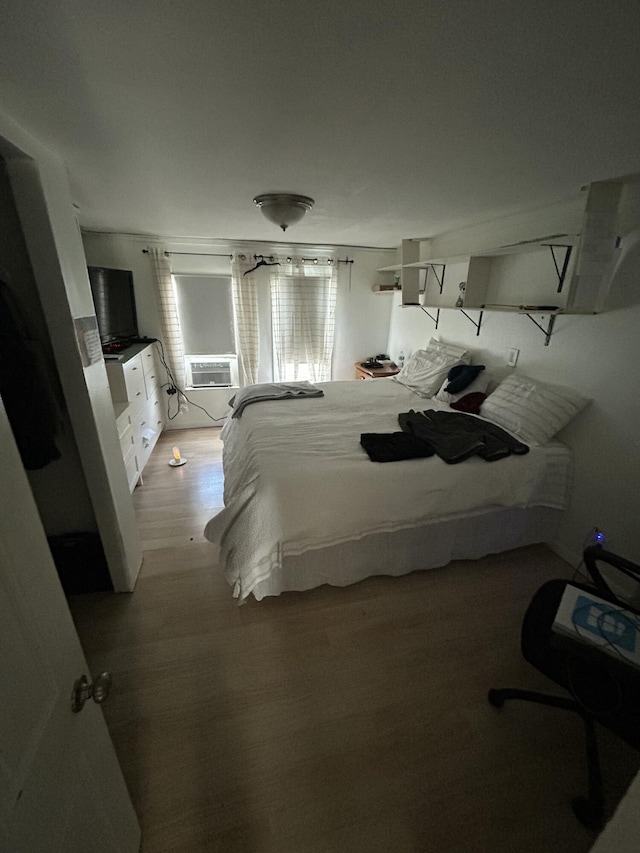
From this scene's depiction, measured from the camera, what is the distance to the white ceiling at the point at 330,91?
2.42 ft

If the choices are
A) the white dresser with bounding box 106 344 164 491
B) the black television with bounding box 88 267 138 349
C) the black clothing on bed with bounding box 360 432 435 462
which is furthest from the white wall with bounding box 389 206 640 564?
the black television with bounding box 88 267 138 349

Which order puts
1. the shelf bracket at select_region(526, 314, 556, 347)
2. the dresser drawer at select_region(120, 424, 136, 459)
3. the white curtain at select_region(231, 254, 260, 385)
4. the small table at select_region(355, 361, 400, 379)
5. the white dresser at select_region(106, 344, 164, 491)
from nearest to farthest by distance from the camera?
the shelf bracket at select_region(526, 314, 556, 347), the dresser drawer at select_region(120, 424, 136, 459), the white dresser at select_region(106, 344, 164, 491), the white curtain at select_region(231, 254, 260, 385), the small table at select_region(355, 361, 400, 379)

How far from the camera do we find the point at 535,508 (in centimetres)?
215

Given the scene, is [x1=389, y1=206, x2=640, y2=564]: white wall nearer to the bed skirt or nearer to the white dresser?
the bed skirt

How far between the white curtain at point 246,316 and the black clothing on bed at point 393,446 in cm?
244

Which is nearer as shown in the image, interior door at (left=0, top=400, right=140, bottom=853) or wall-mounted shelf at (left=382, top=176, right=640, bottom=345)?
interior door at (left=0, top=400, right=140, bottom=853)

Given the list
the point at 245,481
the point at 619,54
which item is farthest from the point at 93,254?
the point at 619,54

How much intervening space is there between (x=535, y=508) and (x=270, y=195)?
101 inches

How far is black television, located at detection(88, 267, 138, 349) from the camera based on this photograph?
8.88 feet

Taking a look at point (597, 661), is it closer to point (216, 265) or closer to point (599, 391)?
point (599, 391)

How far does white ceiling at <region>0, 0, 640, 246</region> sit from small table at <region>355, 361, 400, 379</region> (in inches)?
91.9

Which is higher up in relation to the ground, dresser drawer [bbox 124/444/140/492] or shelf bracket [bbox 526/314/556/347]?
shelf bracket [bbox 526/314/556/347]

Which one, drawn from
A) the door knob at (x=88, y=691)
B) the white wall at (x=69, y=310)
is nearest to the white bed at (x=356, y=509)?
the white wall at (x=69, y=310)

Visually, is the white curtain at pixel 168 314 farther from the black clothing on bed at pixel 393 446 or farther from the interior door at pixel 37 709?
the interior door at pixel 37 709
